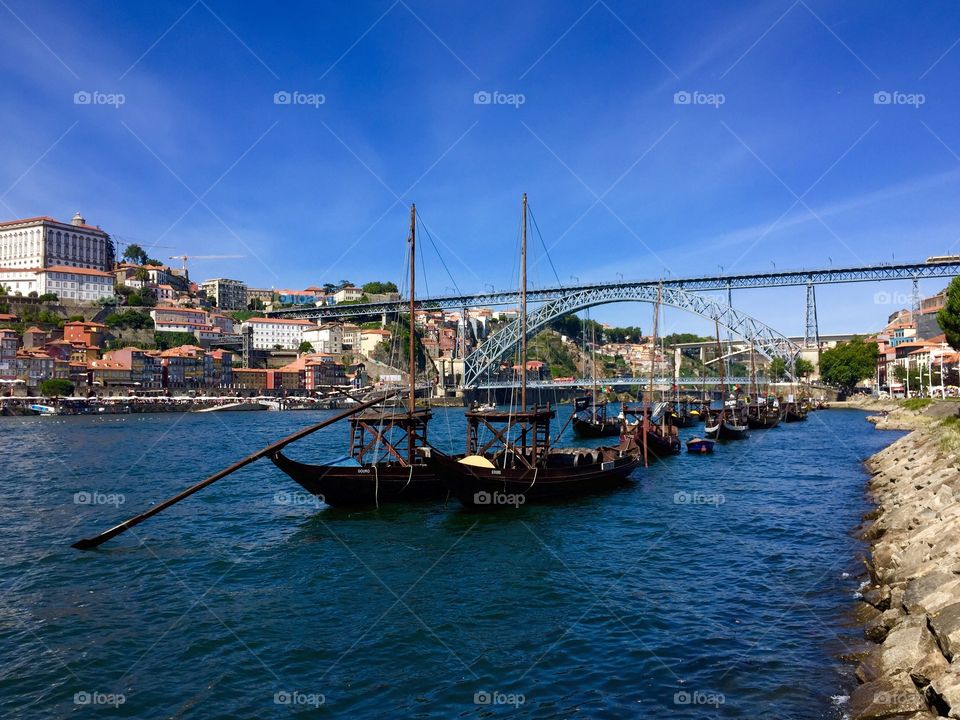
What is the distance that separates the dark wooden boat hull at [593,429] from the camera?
5078 cm

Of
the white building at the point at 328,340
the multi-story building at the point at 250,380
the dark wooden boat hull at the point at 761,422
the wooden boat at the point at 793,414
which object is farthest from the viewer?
the white building at the point at 328,340

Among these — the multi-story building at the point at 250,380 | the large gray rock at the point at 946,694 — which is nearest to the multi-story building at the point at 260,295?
the multi-story building at the point at 250,380

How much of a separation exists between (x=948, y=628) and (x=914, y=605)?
2.19 m

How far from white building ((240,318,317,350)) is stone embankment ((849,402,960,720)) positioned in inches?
5011

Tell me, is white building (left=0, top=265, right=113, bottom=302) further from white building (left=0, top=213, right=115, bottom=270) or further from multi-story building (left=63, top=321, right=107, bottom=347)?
multi-story building (left=63, top=321, right=107, bottom=347)

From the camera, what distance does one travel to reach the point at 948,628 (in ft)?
23.6

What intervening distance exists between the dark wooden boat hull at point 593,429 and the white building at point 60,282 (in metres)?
105

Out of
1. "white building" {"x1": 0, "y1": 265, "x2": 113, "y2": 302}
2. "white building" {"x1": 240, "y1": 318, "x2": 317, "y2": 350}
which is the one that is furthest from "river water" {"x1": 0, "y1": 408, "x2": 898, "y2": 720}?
"white building" {"x1": 240, "y1": 318, "x2": 317, "y2": 350}

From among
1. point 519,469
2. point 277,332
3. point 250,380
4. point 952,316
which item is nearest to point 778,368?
point 952,316

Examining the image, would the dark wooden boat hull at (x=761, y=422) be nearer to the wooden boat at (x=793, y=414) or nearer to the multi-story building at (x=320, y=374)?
the wooden boat at (x=793, y=414)

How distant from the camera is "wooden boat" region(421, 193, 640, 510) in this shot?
1839 centimetres

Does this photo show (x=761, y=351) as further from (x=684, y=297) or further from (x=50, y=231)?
(x=50, y=231)

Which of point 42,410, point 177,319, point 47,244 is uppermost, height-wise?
point 47,244

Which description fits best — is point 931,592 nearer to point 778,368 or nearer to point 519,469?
point 519,469
